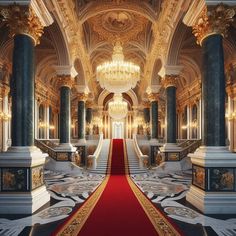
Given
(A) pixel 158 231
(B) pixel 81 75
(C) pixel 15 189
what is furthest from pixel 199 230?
(B) pixel 81 75

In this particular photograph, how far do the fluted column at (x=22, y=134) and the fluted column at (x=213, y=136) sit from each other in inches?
142

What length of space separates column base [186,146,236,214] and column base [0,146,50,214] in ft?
11.7

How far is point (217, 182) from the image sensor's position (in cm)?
506

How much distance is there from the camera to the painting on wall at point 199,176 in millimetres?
5156

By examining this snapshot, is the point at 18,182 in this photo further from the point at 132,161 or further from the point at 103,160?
the point at 132,161

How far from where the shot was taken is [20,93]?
5.41m

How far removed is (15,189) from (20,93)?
2090 millimetres

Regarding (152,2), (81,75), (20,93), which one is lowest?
(20,93)

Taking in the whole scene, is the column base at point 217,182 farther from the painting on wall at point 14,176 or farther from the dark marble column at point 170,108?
the dark marble column at point 170,108

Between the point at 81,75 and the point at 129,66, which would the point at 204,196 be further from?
the point at 81,75

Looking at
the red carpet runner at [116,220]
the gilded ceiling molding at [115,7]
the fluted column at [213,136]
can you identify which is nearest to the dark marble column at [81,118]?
the gilded ceiling molding at [115,7]

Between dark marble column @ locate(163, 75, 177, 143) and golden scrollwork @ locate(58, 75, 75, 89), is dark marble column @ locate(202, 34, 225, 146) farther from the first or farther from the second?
golden scrollwork @ locate(58, 75, 75, 89)

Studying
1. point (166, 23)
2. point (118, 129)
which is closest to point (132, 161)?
point (166, 23)

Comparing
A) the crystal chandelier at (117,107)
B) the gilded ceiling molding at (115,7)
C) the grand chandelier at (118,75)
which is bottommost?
the crystal chandelier at (117,107)
